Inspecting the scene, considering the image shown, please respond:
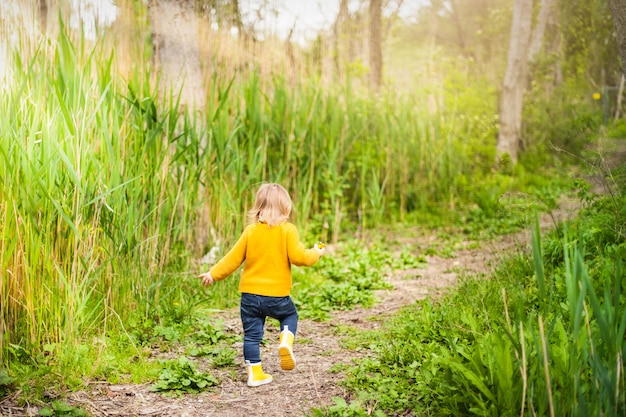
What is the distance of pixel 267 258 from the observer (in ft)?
10.8

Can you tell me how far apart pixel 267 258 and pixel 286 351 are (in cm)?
51

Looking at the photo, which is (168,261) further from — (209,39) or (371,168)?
(371,168)

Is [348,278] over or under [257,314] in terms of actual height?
under

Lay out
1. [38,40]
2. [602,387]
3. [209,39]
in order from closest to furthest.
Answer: [602,387] → [38,40] → [209,39]

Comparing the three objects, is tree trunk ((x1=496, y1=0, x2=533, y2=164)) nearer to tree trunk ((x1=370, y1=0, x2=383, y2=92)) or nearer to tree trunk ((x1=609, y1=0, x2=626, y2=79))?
tree trunk ((x1=370, y1=0, x2=383, y2=92))

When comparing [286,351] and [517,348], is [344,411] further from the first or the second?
[517,348]

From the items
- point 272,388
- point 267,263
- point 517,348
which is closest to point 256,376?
point 272,388

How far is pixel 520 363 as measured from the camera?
2.17m

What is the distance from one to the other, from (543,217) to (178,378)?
6.05 meters

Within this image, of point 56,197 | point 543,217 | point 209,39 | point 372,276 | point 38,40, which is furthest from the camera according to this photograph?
point 543,217

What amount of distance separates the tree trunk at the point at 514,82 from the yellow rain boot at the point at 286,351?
27.6ft

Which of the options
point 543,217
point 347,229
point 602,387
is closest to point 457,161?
point 543,217

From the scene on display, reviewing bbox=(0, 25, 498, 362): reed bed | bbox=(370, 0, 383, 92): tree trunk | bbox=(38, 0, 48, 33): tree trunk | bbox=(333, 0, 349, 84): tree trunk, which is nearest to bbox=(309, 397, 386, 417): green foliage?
bbox=(0, 25, 498, 362): reed bed

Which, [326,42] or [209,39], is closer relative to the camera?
[209,39]
